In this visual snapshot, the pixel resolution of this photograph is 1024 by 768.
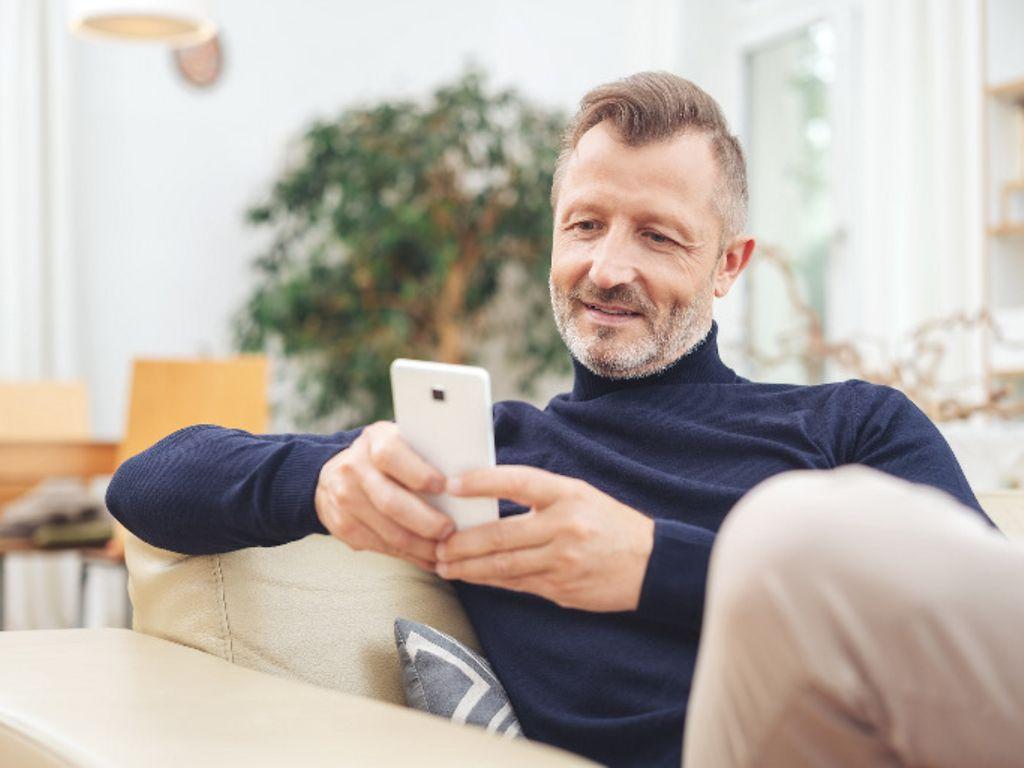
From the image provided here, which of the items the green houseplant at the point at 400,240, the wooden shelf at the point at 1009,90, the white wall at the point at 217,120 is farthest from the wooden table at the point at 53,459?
the wooden shelf at the point at 1009,90

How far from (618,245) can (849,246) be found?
318 centimetres

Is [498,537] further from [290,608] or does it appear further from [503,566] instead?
[290,608]

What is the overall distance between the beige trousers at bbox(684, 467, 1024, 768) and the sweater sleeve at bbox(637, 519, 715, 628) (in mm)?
348

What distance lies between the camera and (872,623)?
2.00 ft

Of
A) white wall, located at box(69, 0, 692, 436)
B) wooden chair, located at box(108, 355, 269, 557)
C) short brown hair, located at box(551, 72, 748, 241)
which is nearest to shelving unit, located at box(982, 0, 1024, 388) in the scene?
white wall, located at box(69, 0, 692, 436)

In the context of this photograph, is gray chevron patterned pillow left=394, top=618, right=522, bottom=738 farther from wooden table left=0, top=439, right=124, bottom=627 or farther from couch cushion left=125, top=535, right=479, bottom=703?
wooden table left=0, top=439, right=124, bottom=627

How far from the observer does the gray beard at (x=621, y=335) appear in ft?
4.67

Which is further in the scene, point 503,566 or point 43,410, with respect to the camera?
point 43,410

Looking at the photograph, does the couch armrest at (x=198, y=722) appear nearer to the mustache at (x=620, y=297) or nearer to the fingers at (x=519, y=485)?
the fingers at (x=519, y=485)

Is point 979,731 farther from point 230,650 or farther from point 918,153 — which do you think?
point 918,153

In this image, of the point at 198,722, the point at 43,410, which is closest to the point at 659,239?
the point at 198,722

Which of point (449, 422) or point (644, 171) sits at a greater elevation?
point (644, 171)

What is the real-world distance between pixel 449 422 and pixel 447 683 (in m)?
0.31

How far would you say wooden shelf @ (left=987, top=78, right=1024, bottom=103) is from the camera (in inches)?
139
